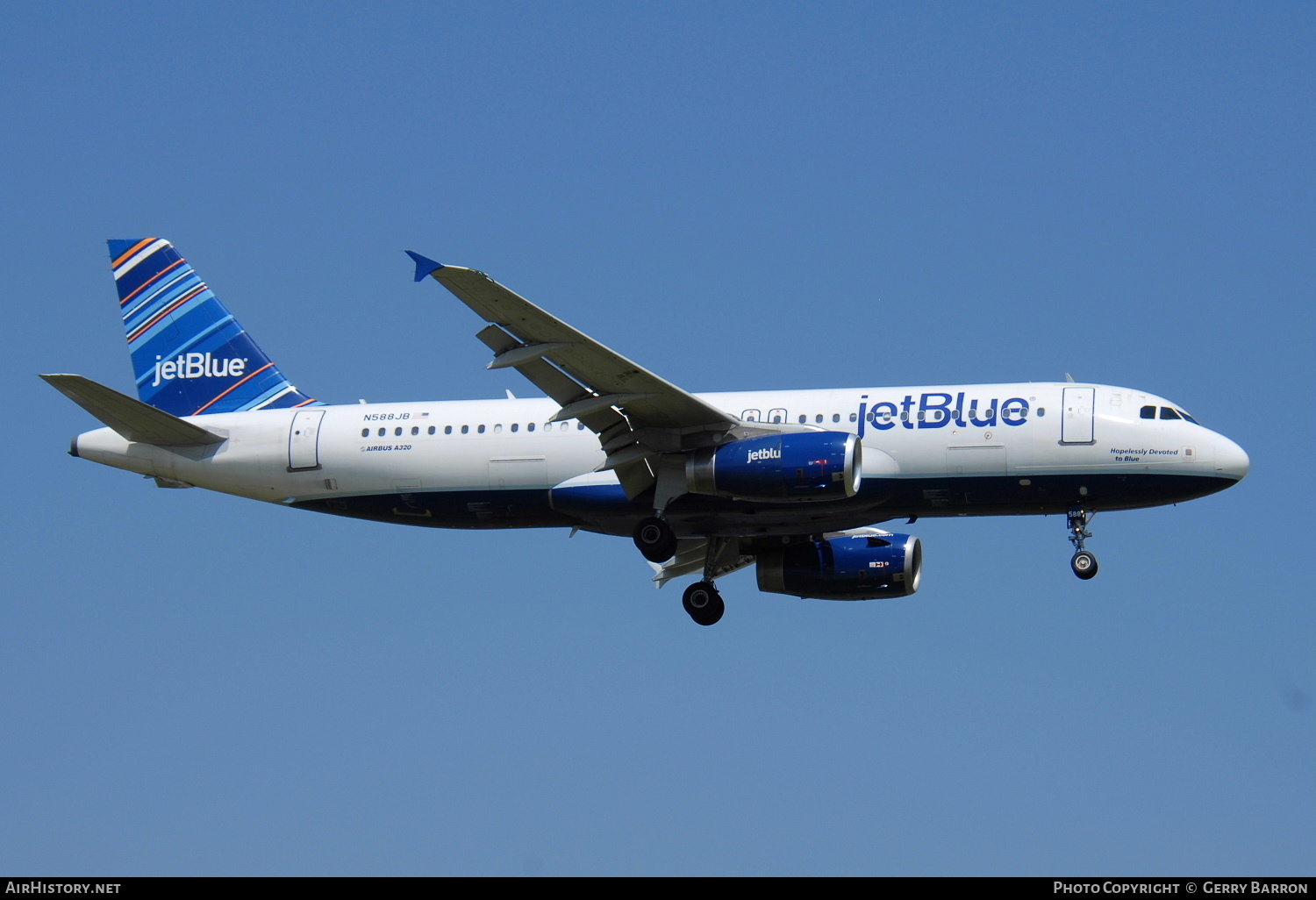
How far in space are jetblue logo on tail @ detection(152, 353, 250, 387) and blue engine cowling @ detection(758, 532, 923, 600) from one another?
45.6 feet

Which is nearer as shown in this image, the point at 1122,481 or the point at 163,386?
the point at 1122,481

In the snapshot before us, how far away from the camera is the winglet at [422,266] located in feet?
98.8

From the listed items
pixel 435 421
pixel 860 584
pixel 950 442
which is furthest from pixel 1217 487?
pixel 435 421

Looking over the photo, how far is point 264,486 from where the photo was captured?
39.8 meters

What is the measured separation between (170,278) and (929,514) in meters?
20.7

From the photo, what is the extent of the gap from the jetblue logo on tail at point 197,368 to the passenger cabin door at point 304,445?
11.6ft

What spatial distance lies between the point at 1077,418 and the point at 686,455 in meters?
8.15

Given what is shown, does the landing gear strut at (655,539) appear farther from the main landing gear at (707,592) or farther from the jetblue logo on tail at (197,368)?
the jetblue logo on tail at (197,368)

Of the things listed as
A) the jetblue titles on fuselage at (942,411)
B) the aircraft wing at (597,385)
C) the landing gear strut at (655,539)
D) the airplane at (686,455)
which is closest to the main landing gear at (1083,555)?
the airplane at (686,455)

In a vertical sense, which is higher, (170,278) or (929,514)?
(170,278)

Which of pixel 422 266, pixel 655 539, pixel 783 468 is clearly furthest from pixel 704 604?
pixel 422 266
